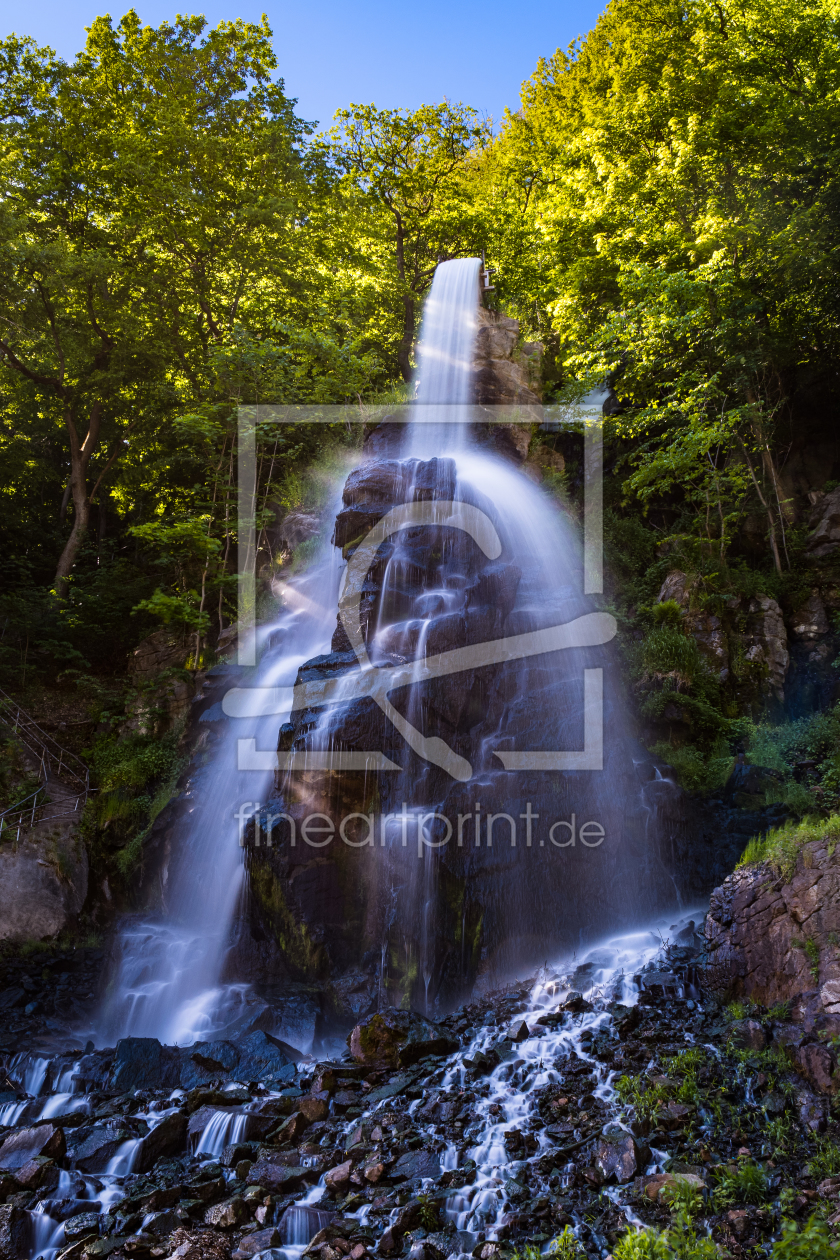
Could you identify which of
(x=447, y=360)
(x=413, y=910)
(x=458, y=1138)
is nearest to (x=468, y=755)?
(x=413, y=910)

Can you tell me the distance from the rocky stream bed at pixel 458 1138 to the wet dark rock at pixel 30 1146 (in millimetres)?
17

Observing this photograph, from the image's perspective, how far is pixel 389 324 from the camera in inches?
880

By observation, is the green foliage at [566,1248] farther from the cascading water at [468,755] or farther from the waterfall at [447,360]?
the waterfall at [447,360]

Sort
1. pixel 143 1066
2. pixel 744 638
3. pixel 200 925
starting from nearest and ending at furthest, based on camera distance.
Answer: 1. pixel 143 1066
2. pixel 200 925
3. pixel 744 638

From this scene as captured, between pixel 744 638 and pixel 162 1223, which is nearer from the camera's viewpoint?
pixel 162 1223

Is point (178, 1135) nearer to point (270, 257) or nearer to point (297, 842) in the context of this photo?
point (297, 842)

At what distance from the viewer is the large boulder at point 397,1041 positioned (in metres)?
7.12

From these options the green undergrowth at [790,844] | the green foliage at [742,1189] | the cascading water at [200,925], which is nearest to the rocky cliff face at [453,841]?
the cascading water at [200,925]

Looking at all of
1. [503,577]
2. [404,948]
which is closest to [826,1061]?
[404,948]

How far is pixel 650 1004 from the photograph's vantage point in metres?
7.27

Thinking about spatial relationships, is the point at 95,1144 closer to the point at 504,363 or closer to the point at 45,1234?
the point at 45,1234

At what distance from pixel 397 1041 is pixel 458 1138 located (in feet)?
5.01

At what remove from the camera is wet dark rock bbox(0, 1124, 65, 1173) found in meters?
6.12

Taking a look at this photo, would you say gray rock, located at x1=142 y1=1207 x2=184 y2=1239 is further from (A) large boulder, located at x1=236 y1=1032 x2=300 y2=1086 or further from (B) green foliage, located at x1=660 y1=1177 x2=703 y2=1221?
(B) green foliage, located at x1=660 y1=1177 x2=703 y2=1221
